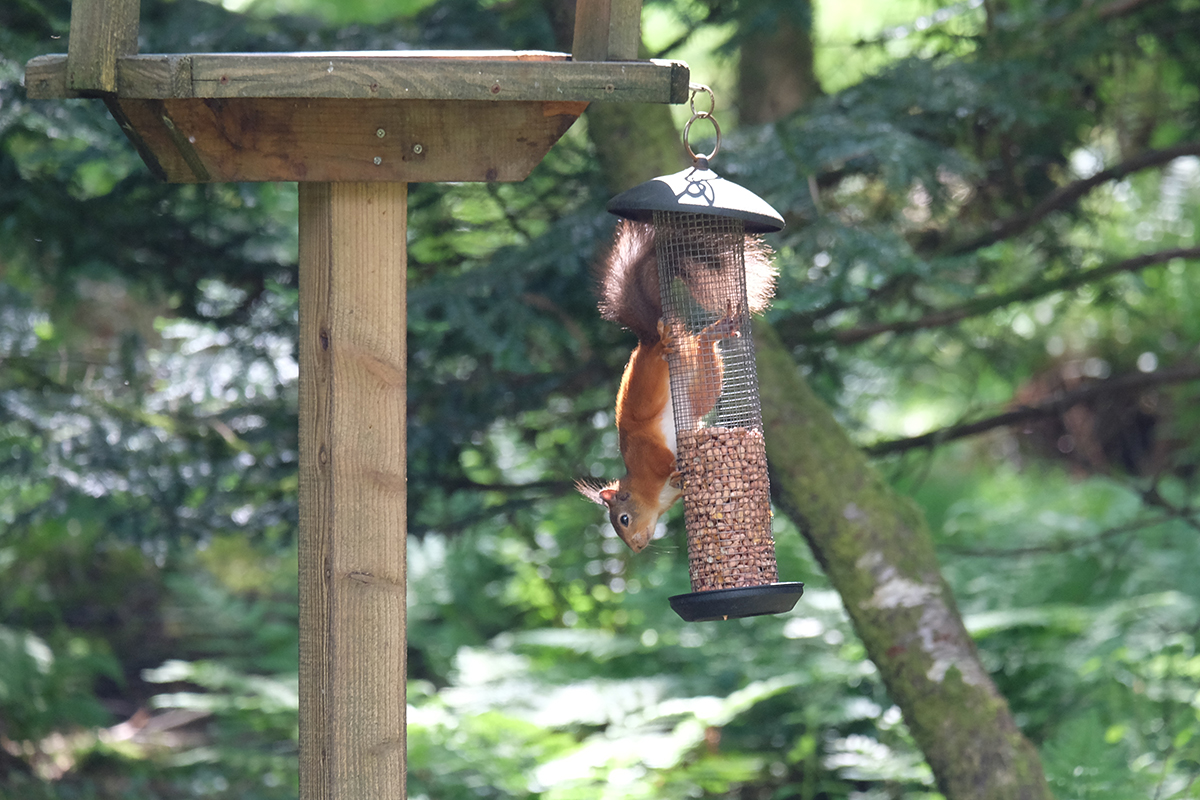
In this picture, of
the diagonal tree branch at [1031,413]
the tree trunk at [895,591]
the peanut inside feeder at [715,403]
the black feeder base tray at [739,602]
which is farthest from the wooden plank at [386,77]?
the diagonal tree branch at [1031,413]

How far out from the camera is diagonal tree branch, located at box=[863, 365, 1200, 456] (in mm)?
3434

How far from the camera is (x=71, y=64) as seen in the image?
1.50 metres

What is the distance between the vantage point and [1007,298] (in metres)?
3.18

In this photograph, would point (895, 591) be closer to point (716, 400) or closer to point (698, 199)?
point (716, 400)

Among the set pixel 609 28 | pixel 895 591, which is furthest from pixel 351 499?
pixel 895 591

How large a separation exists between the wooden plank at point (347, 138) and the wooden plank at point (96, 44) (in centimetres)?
9

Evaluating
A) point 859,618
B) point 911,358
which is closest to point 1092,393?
point 911,358

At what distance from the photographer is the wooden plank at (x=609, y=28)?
5.38 feet

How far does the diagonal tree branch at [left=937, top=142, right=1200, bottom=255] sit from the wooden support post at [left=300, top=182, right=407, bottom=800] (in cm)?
205

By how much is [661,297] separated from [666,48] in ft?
5.75

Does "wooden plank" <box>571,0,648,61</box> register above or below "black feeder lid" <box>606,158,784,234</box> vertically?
above

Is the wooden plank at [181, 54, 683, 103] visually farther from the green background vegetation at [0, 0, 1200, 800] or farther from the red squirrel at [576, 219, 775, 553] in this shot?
the green background vegetation at [0, 0, 1200, 800]

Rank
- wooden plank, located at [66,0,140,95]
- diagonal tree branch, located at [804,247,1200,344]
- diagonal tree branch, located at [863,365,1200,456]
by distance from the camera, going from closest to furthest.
→ wooden plank, located at [66,0,140,95]
diagonal tree branch, located at [804,247,1200,344]
diagonal tree branch, located at [863,365,1200,456]

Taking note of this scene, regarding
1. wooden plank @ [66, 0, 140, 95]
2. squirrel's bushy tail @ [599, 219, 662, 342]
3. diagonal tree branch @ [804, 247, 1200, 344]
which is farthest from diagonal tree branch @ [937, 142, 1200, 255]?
wooden plank @ [66, 0, 140, 95]
